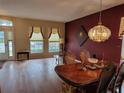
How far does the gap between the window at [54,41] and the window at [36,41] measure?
29.4 inches

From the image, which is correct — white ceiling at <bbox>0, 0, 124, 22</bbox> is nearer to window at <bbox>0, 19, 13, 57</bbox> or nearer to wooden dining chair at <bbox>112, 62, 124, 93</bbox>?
window at <bbox>0, 19, 13, 57</bbox>

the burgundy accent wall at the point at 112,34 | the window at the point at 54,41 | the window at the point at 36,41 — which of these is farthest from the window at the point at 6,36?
the burgundy accent wall at the point at 112,34

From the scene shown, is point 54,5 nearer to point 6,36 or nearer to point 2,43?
point 6,36

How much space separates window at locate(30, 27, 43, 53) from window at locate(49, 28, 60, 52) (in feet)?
2.45

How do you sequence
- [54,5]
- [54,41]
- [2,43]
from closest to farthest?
[54,5] < [2,43] < [54,41]

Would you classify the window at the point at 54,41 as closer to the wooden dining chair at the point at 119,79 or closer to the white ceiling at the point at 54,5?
the white ceiling at the point at 54,5

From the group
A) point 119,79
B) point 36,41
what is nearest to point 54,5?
point 119,79

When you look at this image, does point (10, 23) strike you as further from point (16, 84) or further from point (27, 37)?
point (16, 84)

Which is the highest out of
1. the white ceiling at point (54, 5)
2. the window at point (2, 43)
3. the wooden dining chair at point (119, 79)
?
the white ceiling at point (54, 5)

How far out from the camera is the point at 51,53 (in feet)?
27.1

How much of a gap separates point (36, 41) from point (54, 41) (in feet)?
4.40

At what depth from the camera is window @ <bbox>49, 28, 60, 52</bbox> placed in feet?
26.9

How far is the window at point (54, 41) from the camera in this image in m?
8.21

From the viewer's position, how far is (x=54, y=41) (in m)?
8.34
